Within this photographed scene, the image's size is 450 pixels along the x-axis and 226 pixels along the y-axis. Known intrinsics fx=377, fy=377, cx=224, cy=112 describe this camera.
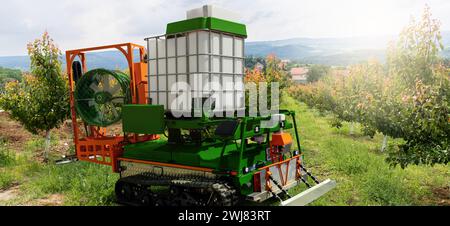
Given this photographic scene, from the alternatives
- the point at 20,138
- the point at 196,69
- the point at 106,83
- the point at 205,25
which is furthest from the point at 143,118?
the point at 20,138

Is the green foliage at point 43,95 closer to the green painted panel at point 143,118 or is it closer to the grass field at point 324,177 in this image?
the grass field at point 324,177

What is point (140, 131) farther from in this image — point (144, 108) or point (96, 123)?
point (96, 123)

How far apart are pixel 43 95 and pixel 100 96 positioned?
4374 mm

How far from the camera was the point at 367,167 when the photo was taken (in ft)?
34.1

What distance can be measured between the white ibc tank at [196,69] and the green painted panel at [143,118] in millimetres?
333

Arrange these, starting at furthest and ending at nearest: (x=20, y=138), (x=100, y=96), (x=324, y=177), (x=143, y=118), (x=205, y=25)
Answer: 1. (x=20, y=138)
2. (x=324, y=177)
3. (x=100, y=96)
4. (x=143, y=118)
5. (x=205, y=25)

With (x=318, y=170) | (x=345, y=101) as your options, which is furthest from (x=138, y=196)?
(x=345, y=101)

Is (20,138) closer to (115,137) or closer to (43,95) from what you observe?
(43,95)

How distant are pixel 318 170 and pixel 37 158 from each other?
9479 mm

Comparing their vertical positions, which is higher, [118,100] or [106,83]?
[106,83]

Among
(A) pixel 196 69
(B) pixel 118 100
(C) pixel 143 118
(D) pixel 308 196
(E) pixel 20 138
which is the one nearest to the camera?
(D) pixel 308 196

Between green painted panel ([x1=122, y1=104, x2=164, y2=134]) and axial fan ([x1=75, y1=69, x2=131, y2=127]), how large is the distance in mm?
560

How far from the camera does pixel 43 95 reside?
11898mm

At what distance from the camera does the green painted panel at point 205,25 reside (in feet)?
23.0
